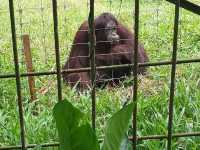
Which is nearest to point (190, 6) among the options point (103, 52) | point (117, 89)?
point (117, 89)

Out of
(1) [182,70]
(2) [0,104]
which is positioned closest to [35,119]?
(2) [0,104]

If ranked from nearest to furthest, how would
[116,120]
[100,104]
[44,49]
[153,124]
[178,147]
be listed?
[116,120] < [178,147] < [153,124] < [100,104] < [44,49]

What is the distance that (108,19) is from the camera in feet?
17.8

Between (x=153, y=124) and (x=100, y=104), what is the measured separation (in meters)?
0.71

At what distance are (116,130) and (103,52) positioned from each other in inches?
158

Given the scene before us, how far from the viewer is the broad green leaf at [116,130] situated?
1.65 m

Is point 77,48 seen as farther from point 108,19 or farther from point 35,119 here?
point 35,119

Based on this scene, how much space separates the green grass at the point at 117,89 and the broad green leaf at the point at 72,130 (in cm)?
152

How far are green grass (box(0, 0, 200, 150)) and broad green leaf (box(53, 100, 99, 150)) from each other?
1.52 m

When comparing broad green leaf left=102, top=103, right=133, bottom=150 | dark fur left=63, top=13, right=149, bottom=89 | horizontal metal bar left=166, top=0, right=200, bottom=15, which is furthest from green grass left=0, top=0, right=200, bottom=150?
broad green leaf left=102, top=103, right=133, bottom=150

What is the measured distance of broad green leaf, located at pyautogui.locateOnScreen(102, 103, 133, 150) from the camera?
1650mm

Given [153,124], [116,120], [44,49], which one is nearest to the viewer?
[116,120]

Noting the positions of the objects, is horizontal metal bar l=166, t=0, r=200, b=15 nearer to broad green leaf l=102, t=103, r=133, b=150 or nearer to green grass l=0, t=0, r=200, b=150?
broad green leaf l=102, t=103, r=133, b=150

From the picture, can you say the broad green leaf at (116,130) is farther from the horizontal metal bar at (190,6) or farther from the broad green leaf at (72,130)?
the horizontal metal bar at (190,6)
